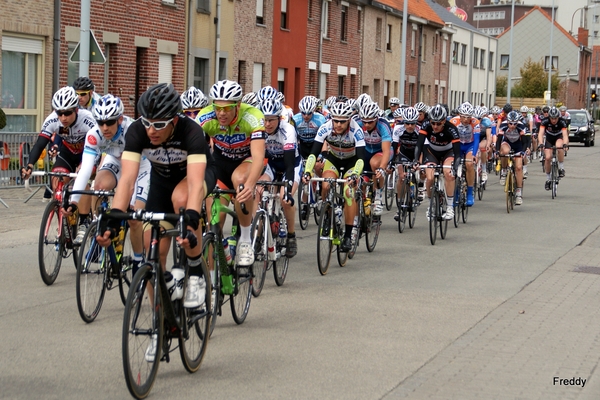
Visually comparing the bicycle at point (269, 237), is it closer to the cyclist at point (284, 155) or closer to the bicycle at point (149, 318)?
the cyclist at point (284, 155)

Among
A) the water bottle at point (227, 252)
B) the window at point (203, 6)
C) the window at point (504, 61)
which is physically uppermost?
the window at point (504, 61)

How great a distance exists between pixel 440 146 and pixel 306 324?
7714 millimetres

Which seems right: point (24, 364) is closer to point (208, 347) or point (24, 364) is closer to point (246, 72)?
point (208, 347)

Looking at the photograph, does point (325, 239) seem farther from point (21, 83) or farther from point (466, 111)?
point (21, 83)

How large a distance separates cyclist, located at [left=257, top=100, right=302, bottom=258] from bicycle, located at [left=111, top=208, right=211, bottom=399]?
11.2 feet

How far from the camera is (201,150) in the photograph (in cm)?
649

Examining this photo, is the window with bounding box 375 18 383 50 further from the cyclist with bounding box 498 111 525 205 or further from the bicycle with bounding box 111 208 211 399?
the bicycle with bounding box 111 208 211 399

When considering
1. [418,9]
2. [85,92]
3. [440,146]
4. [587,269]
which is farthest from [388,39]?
[85,92]

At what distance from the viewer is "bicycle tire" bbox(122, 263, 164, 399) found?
18.4 ft

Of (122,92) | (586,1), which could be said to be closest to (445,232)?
(122,92)

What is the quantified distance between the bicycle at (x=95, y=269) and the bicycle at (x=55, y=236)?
4.03 ft

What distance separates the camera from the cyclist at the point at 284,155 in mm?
9922

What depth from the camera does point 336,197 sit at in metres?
11.4

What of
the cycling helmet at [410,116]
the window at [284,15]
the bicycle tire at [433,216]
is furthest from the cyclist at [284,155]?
the window at [284,15]
